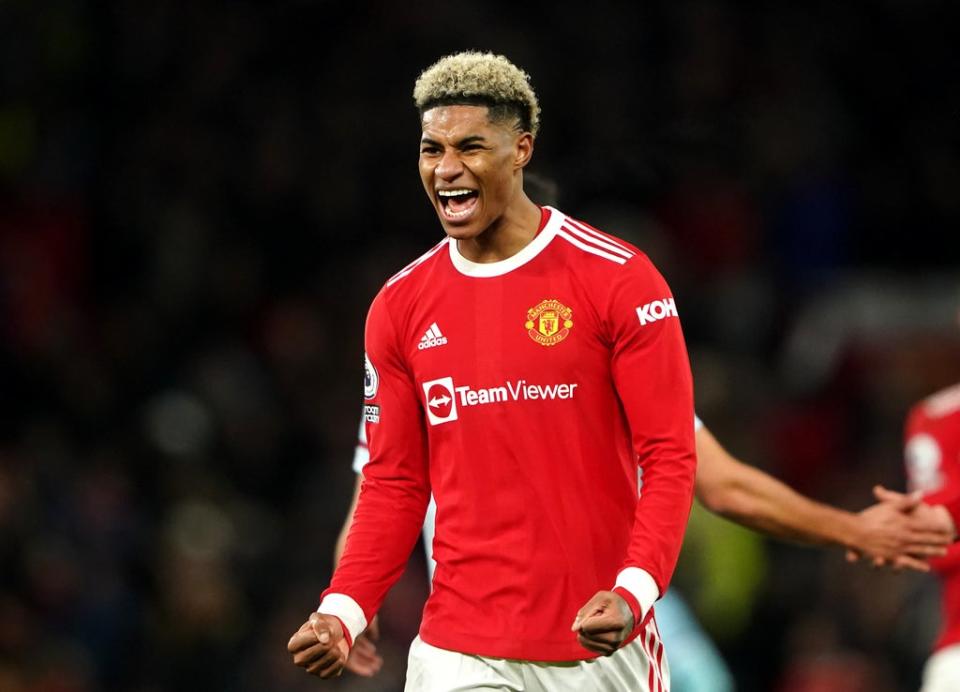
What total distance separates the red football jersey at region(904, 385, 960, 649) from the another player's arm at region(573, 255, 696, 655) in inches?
70.2

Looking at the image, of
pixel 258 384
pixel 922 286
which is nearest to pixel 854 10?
pixel 922 286

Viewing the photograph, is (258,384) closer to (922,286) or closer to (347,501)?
(347,501)

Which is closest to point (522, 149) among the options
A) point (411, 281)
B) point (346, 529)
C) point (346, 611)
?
point (411, 281)

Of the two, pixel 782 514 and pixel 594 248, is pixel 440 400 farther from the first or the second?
pixel 782 514

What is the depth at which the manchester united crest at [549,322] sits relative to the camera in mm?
4020

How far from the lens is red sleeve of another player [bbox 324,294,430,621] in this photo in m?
4.22

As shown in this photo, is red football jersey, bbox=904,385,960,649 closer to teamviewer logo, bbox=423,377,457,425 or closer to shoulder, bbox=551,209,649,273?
shoulder, bbox=551,209,649,273

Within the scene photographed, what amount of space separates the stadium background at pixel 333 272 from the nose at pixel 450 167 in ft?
14.1

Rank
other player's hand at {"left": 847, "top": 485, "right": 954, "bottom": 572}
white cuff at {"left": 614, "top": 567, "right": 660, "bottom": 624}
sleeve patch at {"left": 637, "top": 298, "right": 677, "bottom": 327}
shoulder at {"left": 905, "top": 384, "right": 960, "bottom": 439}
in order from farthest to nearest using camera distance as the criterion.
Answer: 1. shoulder at {"left": 905, "top": 384, "right": 960, "bottom": 439}
2. other player's hand at {"left": 847, "top": 485, "right": 954, "bottom": 572}
3. sleeve patch at {"left": 637, "top": 298, "right": 677, "bottom": 327}
4. white cuff at {"left": 614, "top": 567, "right": 660, "bottom": 624}

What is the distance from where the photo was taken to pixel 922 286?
10414 mm

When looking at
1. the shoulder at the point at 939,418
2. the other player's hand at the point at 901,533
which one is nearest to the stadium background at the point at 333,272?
the shoulder at the point at 939,418

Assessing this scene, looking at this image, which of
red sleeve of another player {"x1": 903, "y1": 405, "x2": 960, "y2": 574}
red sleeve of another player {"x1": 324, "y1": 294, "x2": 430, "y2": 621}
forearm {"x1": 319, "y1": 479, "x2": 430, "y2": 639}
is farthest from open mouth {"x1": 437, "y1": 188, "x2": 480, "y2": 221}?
red sleeve of another player {"x1": 903, "y1": 405, "x2": 960, "y2": 574}

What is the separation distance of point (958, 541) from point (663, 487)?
6.02 feet

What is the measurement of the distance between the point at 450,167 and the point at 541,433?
0.65 m
